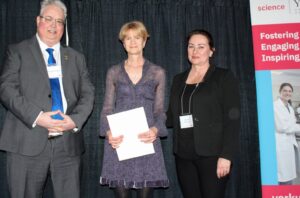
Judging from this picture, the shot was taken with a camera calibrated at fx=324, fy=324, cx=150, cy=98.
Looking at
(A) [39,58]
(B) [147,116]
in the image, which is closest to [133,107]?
(B) [147,116]

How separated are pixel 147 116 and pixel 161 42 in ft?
3.97

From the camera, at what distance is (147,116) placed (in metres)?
2.36

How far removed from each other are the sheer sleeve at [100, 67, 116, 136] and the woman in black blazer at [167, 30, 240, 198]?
473mm

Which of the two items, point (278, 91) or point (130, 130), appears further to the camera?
point (278, 91)

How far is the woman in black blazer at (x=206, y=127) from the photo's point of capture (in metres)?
2.16

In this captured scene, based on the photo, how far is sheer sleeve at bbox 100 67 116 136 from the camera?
2352mm

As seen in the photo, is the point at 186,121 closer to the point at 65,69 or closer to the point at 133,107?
the point at 133,107

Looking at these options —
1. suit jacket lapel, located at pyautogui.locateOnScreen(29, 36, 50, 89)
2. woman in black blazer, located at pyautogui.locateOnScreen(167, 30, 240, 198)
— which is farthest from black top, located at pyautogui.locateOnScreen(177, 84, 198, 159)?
suit jacket lapel, located at pyautogui.locateOnScreen(29, 36, 50, 89)

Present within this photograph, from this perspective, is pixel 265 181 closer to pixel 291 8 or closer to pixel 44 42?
pixel 291 8

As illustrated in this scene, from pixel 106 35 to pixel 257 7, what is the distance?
1517 mm

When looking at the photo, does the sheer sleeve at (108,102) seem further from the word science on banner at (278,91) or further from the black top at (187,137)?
the word science on banner at (278,91)

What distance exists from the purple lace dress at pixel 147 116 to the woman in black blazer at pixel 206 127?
138mm

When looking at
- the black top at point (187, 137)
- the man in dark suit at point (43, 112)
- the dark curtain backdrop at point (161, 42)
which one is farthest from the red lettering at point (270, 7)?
the man in dark suit at point (43, 112)

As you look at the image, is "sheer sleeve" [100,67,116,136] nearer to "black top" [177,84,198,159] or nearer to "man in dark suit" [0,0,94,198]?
"man in dark suit" [0,0,94,198]
